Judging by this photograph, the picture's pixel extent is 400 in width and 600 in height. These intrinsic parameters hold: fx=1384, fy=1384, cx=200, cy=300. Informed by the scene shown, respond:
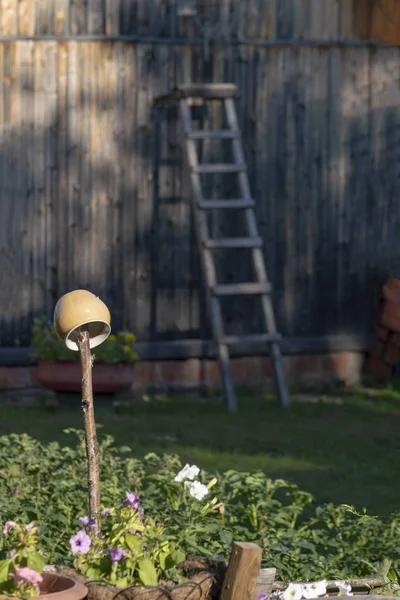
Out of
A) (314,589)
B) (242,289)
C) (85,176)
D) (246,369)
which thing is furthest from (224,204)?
(314,589)

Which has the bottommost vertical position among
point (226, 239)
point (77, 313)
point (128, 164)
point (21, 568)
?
point (226, 239)

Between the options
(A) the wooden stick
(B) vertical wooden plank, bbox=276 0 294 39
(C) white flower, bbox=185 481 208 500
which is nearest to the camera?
(A) the wooden stick

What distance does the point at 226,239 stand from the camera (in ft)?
37.0

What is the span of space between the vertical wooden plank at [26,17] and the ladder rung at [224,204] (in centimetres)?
193

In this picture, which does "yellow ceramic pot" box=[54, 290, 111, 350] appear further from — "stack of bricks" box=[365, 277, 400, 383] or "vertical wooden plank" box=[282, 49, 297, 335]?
"stack of bricks" box=[365, 277, 400, 383]

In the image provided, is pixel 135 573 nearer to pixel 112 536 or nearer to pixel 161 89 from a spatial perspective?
pixel 112 536

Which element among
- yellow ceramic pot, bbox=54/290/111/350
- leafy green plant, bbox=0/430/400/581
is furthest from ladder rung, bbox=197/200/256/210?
yellow ceramic pot, bbox=54/290/111/350

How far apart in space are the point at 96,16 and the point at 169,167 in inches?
53.7

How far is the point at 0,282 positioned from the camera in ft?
36.2

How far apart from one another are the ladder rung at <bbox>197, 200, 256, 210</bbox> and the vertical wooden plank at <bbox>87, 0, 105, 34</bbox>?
1622 millimetres

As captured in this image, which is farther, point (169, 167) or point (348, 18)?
point (348, 18)

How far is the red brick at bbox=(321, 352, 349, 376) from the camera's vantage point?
40.0 ft

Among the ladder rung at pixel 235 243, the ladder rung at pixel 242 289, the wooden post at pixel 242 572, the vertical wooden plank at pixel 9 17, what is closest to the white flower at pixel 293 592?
the wooden post at pixel 242 572

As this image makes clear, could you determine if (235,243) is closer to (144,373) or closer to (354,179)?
(144,373)
